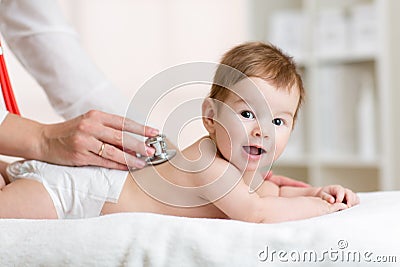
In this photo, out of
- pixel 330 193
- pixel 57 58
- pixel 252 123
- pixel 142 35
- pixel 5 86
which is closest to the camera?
pixel 252 123

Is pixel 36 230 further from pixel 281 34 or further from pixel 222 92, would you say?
pixel 281 34

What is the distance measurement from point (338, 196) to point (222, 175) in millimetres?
193

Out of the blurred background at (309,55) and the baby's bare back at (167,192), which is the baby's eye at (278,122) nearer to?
the baby's bare back at (167,192)

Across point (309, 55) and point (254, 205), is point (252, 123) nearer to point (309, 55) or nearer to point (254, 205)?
point (254, 205)

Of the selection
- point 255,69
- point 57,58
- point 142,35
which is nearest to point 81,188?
point 255,69

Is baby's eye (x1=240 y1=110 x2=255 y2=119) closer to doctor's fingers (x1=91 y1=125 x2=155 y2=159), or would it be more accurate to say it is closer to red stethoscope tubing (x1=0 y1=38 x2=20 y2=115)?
doctor's fingers (x1=91 y1=125 x2=155 y2=159)

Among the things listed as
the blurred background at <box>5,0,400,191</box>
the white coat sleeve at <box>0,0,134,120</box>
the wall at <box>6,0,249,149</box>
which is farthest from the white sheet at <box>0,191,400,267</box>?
the wall at <box>6,0,249,149</box>

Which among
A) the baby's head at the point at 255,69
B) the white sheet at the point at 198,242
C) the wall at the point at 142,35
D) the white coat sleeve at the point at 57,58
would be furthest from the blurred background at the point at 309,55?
the white sheet at the point at 198,242

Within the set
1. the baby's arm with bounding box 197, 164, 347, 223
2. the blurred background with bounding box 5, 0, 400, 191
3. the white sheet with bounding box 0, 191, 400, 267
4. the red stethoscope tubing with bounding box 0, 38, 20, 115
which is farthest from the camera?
the blurred background with bounding box 5, 0, 400, 191

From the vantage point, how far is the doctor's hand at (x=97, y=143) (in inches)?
43.3

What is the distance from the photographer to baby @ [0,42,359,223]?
1.03 meters

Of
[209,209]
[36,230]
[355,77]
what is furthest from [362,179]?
[36,230]

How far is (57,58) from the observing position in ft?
4.88

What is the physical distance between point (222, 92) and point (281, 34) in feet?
7.75
